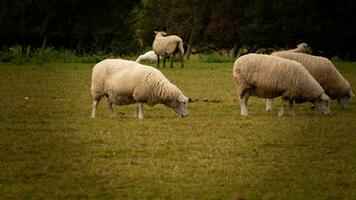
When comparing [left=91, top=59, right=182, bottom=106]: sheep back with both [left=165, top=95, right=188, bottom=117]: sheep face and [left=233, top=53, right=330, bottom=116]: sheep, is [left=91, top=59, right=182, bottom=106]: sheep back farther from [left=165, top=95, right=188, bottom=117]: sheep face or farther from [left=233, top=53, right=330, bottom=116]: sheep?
[left=233, top=53, right=330, bottom=116]: sheep

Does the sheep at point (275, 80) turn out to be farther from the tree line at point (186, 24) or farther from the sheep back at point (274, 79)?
the tree line at point (186, 24)

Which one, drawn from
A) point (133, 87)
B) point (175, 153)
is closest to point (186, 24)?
point (133, 87)

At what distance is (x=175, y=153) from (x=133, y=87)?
176 inches

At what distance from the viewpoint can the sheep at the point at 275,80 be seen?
16.8 m

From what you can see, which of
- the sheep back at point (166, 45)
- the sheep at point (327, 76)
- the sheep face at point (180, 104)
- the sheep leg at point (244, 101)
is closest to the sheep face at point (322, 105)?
the sheep at point (327, 76)

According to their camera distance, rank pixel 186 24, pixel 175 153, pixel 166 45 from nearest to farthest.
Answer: pixel 175 153 → pixel 166 45 → pixel 186 24

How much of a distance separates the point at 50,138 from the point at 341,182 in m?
5.42

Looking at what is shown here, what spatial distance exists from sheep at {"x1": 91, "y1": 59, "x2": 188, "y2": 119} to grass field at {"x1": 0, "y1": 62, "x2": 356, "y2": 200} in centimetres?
38

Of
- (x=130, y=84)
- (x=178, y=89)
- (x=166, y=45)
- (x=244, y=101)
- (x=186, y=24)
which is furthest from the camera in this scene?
(x=186, y=24)

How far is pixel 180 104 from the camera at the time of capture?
54.9ft

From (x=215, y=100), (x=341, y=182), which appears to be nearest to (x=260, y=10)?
(x=215, y=100)

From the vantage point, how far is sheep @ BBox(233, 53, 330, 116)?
16.8 m

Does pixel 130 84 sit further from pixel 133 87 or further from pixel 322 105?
pixel 322 105

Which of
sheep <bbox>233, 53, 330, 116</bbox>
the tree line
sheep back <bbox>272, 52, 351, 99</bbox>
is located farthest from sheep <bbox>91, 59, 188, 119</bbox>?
the tree line
